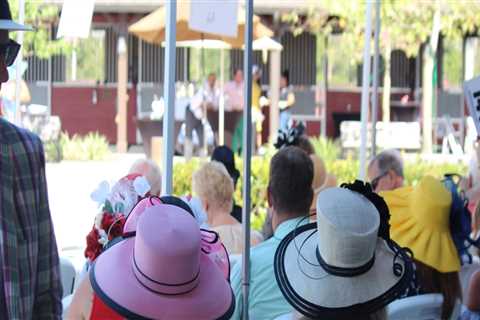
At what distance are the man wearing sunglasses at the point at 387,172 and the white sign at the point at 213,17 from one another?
154 cm

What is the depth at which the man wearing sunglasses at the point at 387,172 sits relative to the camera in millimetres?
6449

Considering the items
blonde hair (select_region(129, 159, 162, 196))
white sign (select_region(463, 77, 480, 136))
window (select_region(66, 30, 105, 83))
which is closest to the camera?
white sign (select_region(463, 77, 480, 136))

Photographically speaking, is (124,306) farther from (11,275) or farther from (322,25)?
(322,25)

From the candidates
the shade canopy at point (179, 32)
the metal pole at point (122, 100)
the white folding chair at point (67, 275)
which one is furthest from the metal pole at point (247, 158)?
the metal pole at point (122, 100)

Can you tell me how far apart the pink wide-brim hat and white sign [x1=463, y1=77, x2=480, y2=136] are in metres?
2.28

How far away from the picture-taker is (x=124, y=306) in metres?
2.49

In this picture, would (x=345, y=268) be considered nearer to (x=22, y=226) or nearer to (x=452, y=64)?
(x=22, y=226)

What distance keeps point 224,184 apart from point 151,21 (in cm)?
744

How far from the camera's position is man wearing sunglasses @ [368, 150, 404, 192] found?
6.45 m

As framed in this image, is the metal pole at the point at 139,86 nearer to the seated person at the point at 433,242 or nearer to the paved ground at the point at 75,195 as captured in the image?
the paved ground at the point at 75,195

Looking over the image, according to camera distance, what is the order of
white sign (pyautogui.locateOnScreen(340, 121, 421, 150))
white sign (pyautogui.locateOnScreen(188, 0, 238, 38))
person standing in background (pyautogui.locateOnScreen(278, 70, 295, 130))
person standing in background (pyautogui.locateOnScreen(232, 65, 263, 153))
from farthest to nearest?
white sign (pyautogui.locateOnScreen(340, 121, 421, 150))
person standing in background (pyautogui.locateOnScreen(278, 70, 295, 130))
person standing in background (pyautogui.locateOnScreen(232, 65, 263, 153))
white sign (pyautogui.locateOnScreen(188, 0, 238, 38))

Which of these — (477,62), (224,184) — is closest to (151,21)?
(224,184)

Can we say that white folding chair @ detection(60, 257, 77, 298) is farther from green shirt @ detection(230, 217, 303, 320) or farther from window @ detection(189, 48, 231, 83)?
window @ detection(189, 48, 231, 83)

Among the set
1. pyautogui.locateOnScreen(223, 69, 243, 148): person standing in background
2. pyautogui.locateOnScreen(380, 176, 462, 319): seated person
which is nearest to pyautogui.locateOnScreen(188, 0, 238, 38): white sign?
pyautogui.locateOnScreen(380, 176, 462, 319): seated person
